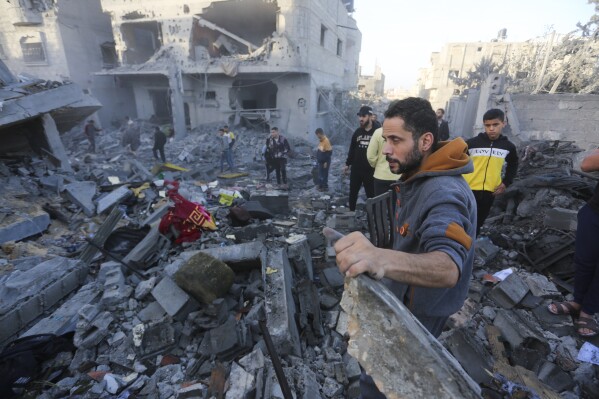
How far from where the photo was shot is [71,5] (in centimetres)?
1791

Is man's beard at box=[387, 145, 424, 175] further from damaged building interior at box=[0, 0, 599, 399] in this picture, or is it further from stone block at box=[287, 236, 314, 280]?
stone block at box=[287, 236, 314, 280]

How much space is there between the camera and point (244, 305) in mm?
3586

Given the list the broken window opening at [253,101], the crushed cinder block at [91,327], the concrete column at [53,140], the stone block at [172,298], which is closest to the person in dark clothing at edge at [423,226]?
the stone block at [172,298]

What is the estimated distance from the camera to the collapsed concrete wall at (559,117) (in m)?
8.19

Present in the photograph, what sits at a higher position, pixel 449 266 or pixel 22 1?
pixel 22 1

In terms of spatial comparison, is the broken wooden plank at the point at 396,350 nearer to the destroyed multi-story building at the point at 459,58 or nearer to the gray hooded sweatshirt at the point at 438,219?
the gray hooded sweatshirt at the point at 438,219

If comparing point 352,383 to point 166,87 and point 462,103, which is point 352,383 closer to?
point 462,103

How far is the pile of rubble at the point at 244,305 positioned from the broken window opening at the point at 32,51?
18.0 metres

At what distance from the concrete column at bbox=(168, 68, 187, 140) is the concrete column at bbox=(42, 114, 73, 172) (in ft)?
26.2

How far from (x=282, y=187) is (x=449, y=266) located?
8.27m

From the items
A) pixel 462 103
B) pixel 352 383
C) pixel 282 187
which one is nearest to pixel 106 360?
pixel 352 383

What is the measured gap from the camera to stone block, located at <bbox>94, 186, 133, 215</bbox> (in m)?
6.83

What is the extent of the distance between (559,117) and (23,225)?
46.3ft

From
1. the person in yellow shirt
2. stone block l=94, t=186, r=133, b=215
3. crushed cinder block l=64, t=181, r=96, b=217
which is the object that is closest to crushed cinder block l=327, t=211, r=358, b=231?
the person in yellow shirt
